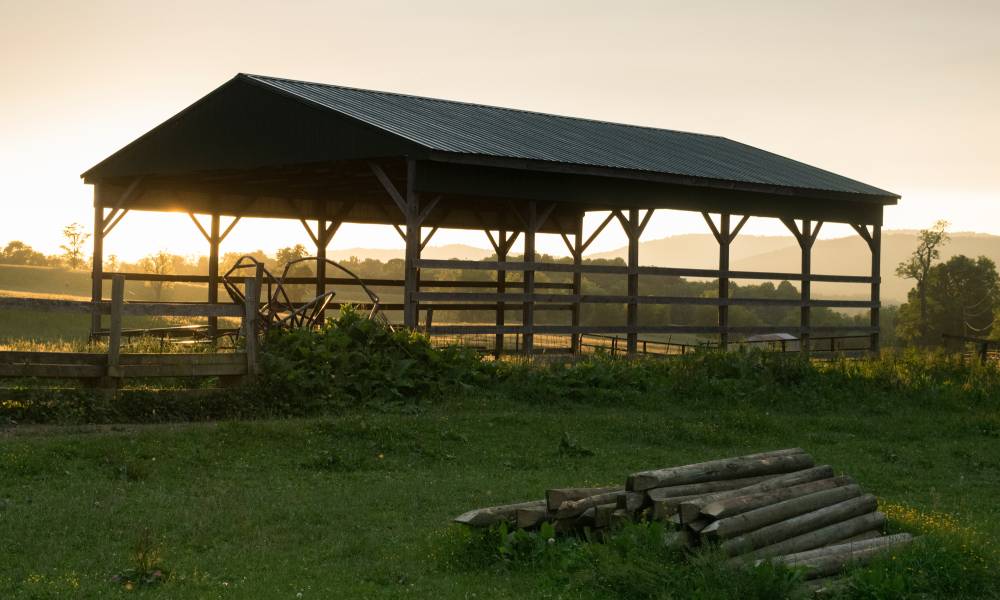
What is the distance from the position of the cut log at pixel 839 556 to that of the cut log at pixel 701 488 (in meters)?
1.11

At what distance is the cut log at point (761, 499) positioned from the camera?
374 inches

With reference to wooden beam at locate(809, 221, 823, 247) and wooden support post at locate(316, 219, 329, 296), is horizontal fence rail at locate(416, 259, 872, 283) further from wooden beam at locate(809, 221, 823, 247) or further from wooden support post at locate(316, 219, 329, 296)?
wooden support post at locate(316, 219, 329, 296)

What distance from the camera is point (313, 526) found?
11156 mm

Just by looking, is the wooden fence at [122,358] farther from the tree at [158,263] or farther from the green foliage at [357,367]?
the tree at [158,263]

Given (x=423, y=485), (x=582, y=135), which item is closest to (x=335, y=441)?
(x=423, y=485)

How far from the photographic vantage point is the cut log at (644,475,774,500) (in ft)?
32.7

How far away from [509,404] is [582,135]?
13.8 metres

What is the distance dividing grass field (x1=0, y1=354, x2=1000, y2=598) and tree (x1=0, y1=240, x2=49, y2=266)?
98706 mm

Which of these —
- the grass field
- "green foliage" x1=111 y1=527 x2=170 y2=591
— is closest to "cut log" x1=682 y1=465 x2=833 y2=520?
the grass field

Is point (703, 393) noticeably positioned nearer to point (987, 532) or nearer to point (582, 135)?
point (987, 532)

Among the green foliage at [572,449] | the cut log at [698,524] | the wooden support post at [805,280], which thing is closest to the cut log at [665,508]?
the cut log at [698,524]

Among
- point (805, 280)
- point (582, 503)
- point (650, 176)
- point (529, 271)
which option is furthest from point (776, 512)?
point (805, 280)

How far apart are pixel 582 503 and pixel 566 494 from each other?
0.54 ft

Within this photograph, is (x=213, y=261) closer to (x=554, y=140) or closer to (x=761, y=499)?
(x=554, y=140)
